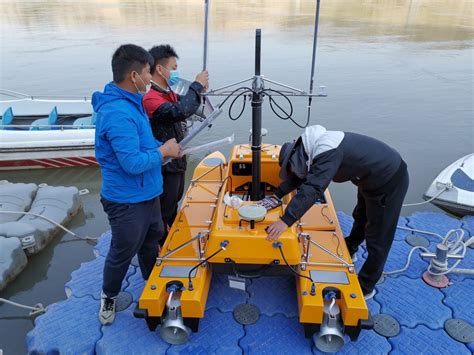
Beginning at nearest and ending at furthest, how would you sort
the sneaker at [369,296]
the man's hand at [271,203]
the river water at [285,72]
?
1. the man's hand at [271,203]
2. the sneaker at [369,296]
3. the river water at [285,72]

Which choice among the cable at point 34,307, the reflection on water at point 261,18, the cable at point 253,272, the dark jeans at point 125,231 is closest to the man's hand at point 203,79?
the dark jeans at point 125,231

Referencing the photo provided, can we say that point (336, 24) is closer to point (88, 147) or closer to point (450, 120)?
point (450, 120)

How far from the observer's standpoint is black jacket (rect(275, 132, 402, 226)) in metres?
1.90

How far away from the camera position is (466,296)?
257cm

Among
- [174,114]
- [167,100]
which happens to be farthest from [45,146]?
[174,114]

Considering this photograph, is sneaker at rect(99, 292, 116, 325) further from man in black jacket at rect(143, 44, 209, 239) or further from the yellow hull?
man in black jacket at rect(143, 44, 209, 239)

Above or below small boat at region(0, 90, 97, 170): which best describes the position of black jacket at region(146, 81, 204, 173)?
above

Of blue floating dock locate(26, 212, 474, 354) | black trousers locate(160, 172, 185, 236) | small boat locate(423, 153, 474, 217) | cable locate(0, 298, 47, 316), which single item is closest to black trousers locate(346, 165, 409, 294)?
blue floating dock locate(26, 212, 474, 354)

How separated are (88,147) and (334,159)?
162 inches

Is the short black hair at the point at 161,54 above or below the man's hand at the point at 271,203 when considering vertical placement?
above

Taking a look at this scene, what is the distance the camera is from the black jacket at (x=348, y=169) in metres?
1.90

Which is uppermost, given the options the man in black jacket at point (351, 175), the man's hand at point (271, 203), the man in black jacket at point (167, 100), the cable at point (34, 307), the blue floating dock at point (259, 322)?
the man in black jacket at point (167, 100)

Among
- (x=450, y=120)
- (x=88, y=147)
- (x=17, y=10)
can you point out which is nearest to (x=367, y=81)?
(x=450, y=120)

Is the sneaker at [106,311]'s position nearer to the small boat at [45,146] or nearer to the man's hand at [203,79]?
the man's hand at [203,79]
